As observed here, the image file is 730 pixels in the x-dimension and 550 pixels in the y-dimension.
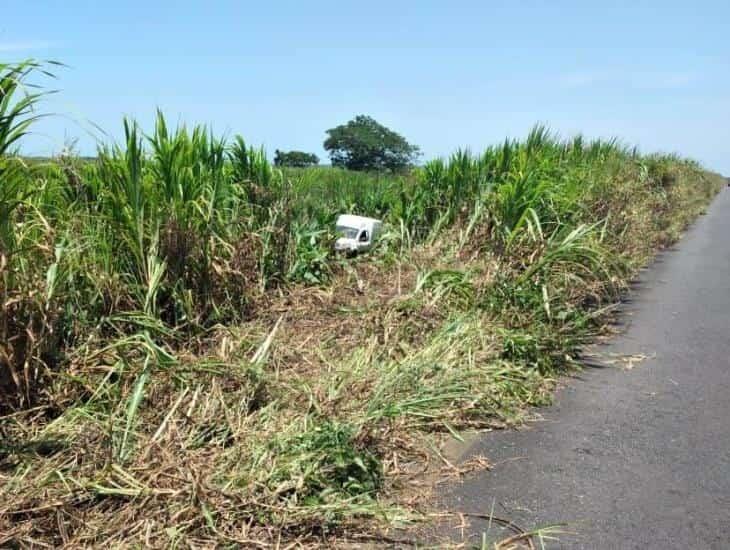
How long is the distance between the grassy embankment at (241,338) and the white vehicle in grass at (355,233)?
15 cm

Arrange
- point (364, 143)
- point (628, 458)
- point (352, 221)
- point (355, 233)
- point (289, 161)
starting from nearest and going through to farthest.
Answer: point (628, 458) < point (355, 233) < point (352, 221) < point (289, 161) < point (364, 143)

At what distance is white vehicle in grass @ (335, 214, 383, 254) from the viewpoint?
595cm

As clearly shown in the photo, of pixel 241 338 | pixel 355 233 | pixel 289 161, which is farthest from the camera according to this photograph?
pixel 289 161

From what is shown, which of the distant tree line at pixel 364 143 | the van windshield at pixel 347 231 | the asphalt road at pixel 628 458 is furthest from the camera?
the distant tree line at pixel 364 143

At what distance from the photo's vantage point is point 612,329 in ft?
19.0

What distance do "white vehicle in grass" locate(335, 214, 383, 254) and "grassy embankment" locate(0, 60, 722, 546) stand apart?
146mm

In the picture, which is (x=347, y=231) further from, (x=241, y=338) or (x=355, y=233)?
(x=241, y=338)

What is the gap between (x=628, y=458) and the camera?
334cm

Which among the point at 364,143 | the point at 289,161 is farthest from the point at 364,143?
the point at 289,161

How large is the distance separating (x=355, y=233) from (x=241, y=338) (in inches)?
93.9

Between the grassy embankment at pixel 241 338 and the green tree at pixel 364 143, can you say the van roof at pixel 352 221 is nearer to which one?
the grassy embankment at pixel 241 338

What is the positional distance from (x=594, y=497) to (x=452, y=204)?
4525 mm

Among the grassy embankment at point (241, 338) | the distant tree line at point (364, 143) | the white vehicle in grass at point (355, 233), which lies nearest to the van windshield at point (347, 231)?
the white vehicle in grass at point (355, 233)

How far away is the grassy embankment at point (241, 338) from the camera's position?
260cm
